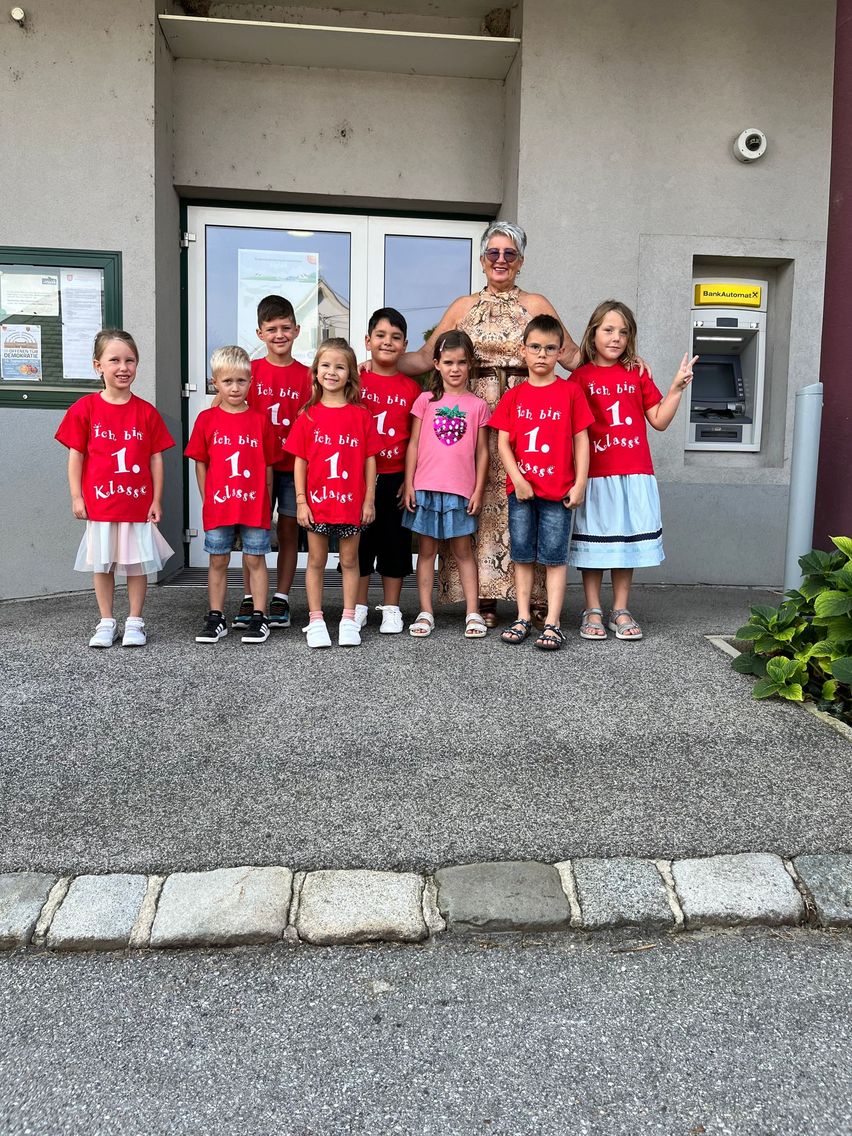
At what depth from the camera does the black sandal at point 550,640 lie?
4.56m

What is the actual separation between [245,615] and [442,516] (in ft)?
4.08

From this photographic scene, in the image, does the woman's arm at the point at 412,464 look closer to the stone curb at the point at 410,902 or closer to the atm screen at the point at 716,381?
the stone curb at the point at 410,902

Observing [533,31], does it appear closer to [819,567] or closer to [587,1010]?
[819,567]

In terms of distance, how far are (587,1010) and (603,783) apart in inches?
41.8

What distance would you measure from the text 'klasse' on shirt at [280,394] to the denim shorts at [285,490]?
2.6 inches

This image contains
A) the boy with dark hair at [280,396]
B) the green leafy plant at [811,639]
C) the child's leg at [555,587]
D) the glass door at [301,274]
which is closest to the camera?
the green leafy plant at [811,639]

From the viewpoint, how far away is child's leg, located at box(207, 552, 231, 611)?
4.86 meters

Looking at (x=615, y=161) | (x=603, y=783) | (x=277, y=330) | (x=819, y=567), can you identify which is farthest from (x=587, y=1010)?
(x=615, y=161)

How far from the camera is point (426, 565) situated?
4.93 m

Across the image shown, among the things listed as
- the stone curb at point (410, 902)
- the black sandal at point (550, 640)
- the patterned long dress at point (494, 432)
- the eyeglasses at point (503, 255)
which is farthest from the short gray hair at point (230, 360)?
the stone curb at point (410, 902)

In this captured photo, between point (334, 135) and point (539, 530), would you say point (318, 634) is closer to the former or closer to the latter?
point (539, 530)

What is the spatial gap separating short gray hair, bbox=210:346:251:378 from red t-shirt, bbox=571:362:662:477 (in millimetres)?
1717

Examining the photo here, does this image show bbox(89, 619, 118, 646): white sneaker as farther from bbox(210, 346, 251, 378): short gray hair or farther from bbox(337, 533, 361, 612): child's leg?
bbox(210, 346, 251, 378): short gray hair

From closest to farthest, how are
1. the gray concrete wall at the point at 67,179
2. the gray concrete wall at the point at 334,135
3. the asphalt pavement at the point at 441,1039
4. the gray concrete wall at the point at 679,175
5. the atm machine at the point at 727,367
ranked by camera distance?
the asphalt pavement at the point at 441,1039 → the gray concrete wall at the point at 67,179 → the gray concrete wall at the point at 679,175 → the gray concrete wall at the point at 334,135 → the atm machine at the point at 727,367
